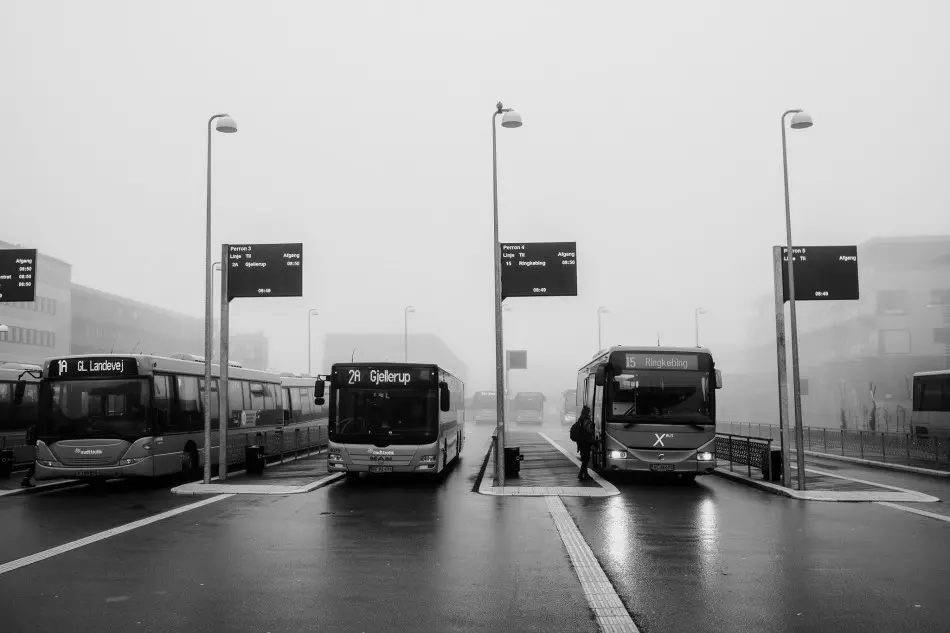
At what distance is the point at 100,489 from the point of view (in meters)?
19.6

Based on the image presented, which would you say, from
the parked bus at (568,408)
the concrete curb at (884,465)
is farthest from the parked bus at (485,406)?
the concrete curb at (884,465)

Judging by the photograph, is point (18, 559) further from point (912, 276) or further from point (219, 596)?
point (912, 276)

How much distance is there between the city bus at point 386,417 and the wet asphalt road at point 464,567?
291 cm

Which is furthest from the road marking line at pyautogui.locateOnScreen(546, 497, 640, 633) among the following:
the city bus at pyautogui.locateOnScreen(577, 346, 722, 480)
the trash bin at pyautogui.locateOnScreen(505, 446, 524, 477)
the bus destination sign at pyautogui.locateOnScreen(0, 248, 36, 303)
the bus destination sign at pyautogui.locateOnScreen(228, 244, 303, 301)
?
the bus destination sign at pyautogui.locateOnScreen(0, 248, 36, 303)

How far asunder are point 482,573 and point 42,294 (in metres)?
71.2

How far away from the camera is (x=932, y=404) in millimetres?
30688

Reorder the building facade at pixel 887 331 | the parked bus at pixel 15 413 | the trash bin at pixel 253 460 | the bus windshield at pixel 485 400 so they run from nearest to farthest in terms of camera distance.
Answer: the parked bus at pixel 15 413 → the trash bin at pixel 253 460 → the building facade at pixel 887 331 → the bus windshield at pixel 485 400

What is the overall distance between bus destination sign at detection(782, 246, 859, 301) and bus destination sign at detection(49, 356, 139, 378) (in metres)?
15.5

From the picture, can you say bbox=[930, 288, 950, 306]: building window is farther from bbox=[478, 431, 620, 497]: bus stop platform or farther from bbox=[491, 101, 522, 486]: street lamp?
bbox=[491, 101, 522, 486]: street lamp

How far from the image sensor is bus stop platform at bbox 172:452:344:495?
61.3ft

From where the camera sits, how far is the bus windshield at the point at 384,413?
19734 mm

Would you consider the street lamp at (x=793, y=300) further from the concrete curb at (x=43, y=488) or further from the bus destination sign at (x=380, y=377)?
the concrete curb at (x=43, y=488)

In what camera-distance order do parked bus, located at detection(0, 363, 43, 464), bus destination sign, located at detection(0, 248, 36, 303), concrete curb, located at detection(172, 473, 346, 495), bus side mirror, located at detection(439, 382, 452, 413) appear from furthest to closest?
1. bus destination sign, located at detection(0, 248, 36, 303)
2. parked bus, located at detection(0, 363, 43, 464)
3. bus side mirror, located at detection(439, 382, 452, 413)
4. concrete curb, located at detection(172, 473, 346, 495)

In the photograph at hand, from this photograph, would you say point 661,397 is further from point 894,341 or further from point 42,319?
point 42,319
